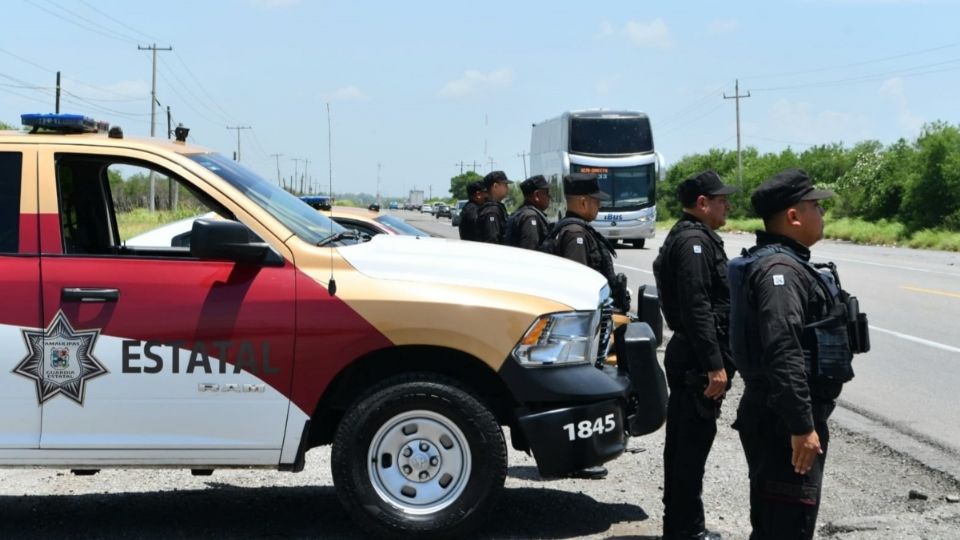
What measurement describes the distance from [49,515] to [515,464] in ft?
8.50

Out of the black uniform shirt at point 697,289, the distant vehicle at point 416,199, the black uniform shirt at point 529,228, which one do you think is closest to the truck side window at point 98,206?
the black uniform shirt at point 697,289

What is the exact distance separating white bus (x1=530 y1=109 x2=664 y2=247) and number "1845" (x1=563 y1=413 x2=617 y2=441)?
27003 mm

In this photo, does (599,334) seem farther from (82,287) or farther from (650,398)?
(82,287)

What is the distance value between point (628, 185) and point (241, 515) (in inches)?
1096

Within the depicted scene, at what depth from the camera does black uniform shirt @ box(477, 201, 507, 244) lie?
11.8 m

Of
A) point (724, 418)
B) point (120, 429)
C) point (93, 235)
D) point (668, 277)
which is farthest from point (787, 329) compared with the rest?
point (724, 418)

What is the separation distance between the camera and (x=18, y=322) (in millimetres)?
5141

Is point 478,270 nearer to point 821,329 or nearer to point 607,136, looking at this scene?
point 821,329

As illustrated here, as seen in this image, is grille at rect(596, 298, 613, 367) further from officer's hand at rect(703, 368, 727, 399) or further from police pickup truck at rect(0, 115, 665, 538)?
officer's hand at rect(703, 368, 727, 399)

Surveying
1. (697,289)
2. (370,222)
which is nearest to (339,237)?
(697,289)

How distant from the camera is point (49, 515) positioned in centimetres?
594

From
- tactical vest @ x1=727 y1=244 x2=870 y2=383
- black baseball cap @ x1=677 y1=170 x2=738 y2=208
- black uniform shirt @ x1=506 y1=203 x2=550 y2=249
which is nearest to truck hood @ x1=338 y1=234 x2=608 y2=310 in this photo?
black baseball cap @ x1=677 y1=170 x2=738 y2=208

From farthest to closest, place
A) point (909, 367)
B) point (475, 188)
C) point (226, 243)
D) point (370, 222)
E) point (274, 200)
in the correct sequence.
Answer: point (475, 188) → point (370, 222) → point (909, 367) → point (274, 200) → point (226, 243)

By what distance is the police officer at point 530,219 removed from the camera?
9.51m
